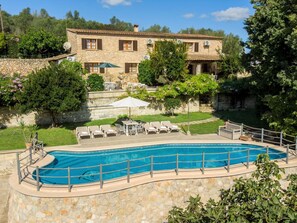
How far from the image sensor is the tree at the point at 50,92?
19859 millimetres

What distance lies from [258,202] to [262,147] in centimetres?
1340

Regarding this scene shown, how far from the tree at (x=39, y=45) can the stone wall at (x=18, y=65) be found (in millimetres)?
6536

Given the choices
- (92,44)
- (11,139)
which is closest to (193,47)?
(92,44)

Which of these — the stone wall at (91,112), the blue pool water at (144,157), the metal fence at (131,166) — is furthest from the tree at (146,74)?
the metal fence at (131,166)

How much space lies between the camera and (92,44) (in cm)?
3356

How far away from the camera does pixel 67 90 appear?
2052cm

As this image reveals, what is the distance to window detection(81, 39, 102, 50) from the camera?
3300cm

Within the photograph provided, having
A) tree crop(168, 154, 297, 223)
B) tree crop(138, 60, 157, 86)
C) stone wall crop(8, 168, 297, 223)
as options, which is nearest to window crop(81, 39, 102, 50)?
tree crop(138, 60, 157, 86)

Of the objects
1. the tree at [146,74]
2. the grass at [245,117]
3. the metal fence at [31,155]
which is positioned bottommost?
the metal fence at [31,155]

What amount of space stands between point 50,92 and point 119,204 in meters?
11.2

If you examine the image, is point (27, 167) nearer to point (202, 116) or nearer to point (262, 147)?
point (262, 147)

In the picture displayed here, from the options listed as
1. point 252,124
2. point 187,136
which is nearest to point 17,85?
point 187,136

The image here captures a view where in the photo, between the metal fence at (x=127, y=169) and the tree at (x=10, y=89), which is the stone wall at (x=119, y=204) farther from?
the tree at (x=10, y=89)

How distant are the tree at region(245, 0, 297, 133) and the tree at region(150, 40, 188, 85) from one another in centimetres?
1024
